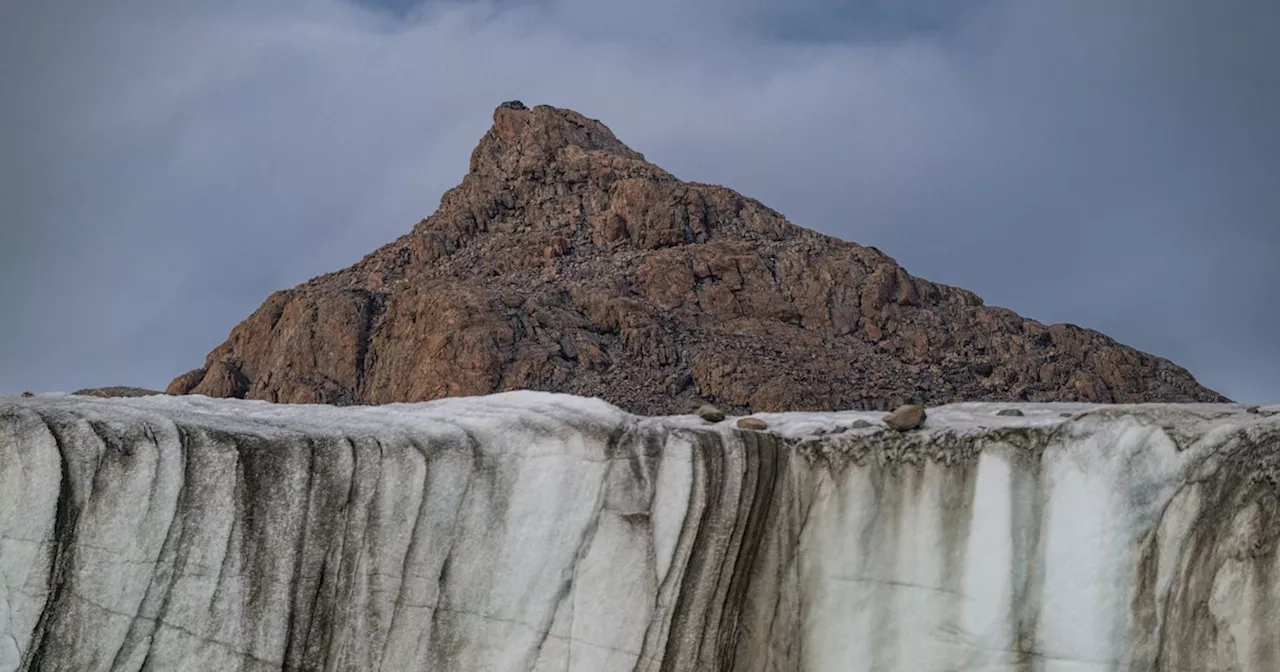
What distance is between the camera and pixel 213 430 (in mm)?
10125

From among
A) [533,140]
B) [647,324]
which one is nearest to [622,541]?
[647,324]

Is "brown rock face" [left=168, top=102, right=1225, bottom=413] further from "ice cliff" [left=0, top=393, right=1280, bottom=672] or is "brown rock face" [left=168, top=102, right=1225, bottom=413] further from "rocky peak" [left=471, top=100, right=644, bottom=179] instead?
"ice cliff" [left=0, top=393, right=1280, bottom=672]

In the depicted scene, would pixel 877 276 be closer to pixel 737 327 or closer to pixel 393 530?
pixel 737 327

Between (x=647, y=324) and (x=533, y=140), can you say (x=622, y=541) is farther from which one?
(x=533, y=140)

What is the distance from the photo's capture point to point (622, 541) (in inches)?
432

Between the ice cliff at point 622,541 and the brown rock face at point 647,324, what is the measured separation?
29.1 m

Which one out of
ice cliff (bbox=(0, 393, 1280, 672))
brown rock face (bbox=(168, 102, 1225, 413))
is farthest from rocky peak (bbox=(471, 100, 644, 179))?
ice cliff (bbox=(0, 393, 1280, 672))

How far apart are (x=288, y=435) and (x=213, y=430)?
22.8 inches

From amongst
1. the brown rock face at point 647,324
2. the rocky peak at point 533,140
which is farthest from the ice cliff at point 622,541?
the rocky peak at point 533,140

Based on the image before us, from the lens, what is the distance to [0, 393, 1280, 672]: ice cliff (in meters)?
9.77

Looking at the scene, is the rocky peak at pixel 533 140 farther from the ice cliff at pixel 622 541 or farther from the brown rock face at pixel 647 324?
the ice cliff at pixel 622 541

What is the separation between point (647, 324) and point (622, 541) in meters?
35.8

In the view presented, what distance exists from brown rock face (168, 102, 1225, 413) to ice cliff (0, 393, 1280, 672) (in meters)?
29.1

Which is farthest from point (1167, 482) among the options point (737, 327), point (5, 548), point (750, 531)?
point (737, 327)
